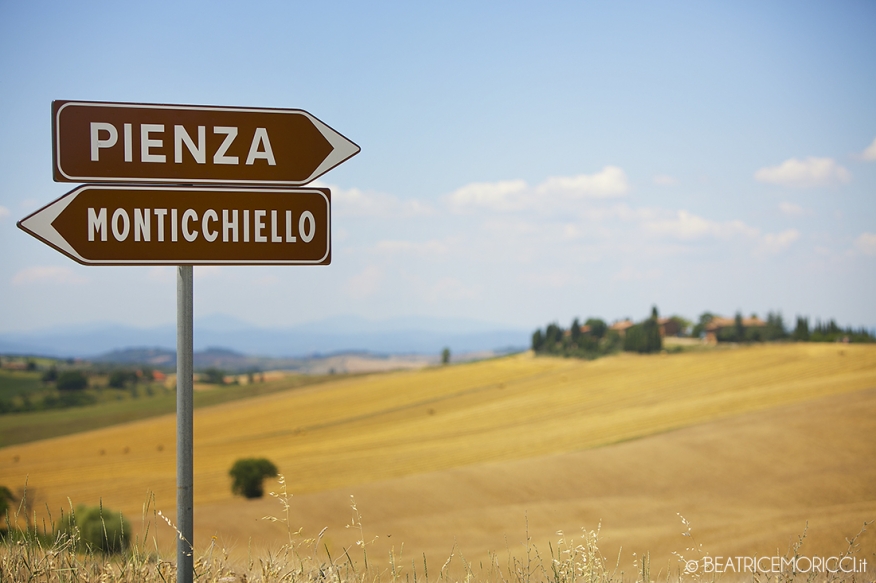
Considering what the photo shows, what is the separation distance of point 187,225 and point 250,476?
37808 millimetres

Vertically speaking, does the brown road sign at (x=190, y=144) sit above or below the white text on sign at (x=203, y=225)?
above

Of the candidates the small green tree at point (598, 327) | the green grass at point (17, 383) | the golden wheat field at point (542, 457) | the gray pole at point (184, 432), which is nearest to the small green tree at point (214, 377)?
Answer: the golden wheat field at point (542, 457)

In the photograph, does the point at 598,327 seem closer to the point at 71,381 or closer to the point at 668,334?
the point at 668,334

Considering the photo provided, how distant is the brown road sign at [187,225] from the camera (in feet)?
13.1

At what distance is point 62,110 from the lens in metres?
4.02

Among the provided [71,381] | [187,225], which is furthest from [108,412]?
[187,225]

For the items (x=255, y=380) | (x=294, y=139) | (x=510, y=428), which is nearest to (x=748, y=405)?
(x=510, y=428)

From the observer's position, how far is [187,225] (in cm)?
411

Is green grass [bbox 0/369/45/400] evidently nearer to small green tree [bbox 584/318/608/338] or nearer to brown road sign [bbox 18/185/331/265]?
small green tree [bbox 584/318/608/338]

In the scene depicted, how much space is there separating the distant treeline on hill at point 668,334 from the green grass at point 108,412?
3164 centimetres

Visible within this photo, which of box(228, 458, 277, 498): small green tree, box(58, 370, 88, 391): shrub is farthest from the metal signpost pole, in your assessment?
box(58, 370, 88, 391): shrub

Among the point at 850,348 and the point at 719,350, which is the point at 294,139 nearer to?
the point at 850,348

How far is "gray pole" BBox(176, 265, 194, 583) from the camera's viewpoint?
3.90 meters

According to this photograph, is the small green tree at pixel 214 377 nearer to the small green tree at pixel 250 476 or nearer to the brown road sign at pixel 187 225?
the small green tree at pixel 250 476
